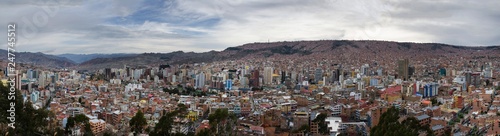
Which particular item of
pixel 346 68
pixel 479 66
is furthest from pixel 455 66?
pixel 346 68

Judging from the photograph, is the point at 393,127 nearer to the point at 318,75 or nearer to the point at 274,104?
the point at 274,104

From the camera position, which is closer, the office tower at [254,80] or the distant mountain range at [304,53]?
the office tower at [254,80]

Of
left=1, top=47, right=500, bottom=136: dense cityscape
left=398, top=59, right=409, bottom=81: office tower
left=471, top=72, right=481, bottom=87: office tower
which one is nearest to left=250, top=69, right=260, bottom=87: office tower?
left=1, top=47, right=500, bottom=136: dense cityscape

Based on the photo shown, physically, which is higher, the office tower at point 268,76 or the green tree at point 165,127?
the green tree at point 165,127

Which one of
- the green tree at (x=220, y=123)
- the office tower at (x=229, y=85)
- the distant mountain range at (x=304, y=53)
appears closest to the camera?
the green tree at (x=220, y=123)

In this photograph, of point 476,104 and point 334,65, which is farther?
point 334,65

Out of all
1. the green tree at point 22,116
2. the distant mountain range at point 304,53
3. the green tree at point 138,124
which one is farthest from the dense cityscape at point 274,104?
the distant mountain range at point 304,53

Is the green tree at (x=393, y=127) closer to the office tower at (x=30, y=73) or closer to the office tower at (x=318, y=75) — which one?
the office tower at (x=30, y=73)

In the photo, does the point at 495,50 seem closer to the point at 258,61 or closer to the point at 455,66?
the point at 455,66
